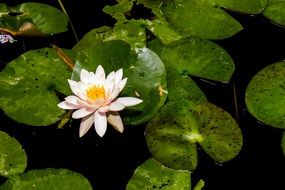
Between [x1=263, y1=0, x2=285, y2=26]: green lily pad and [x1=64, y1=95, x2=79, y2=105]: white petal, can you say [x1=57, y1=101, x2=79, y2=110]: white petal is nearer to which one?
[x1=64, y1=95, x2=79, y2=105]: white petal

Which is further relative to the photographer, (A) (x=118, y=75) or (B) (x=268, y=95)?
(B) (x=268, y=95)

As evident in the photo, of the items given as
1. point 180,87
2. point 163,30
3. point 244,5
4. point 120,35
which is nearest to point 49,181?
point 180,87

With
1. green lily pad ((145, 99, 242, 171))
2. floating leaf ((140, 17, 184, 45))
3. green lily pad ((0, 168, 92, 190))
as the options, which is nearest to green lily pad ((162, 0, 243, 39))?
floating leaf ((140, 17, 184, 45))

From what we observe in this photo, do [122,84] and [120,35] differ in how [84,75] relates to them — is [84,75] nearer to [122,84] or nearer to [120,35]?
[122,84]

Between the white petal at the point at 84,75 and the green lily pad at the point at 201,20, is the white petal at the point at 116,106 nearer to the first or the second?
the white petal at the point at 84,75

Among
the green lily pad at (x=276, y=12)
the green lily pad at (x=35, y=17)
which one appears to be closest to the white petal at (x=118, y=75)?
the green lily pad at (x=35, y=17)
